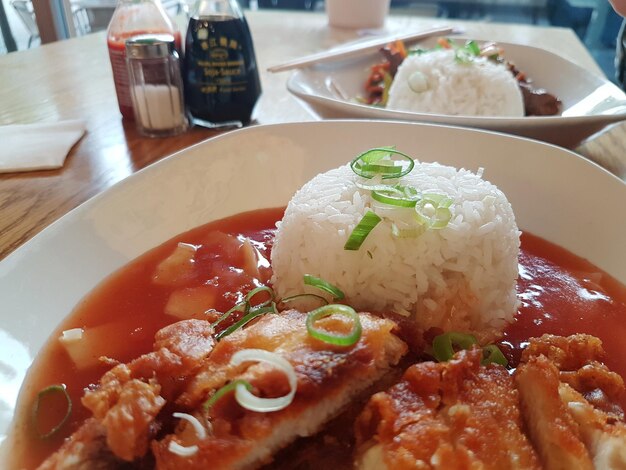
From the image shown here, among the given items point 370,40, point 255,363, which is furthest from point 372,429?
point 370,40

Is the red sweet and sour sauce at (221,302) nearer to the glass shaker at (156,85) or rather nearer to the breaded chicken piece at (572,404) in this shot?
the breaded chicken piece at (572,404)

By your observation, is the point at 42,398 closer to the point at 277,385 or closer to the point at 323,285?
the point at 277,385

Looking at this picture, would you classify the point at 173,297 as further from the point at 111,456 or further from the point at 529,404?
the point at 529,404

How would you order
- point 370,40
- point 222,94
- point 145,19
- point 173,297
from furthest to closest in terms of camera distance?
point 370,40 < point 145,19 < point 222,94 < point 173,297

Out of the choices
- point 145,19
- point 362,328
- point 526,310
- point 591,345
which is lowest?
point 526,310

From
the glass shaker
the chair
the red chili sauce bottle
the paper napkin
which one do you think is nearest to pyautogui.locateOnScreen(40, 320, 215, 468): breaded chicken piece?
the paper napkin

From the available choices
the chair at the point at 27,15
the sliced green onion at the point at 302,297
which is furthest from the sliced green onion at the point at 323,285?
the chair at the point at 27,15

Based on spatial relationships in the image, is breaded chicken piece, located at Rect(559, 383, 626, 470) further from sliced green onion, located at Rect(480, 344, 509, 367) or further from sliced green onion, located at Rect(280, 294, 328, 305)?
sliced green onion, located at Rect(280, 294, 328, 305)
